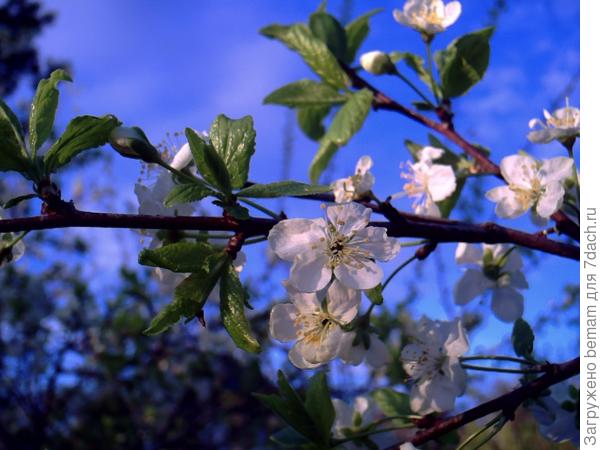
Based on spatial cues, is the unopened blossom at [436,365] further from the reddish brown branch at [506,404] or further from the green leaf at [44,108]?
the green leaf at [44,108]

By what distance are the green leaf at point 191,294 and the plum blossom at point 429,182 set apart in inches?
19.3

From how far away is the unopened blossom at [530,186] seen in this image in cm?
93

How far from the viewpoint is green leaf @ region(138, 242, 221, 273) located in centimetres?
69

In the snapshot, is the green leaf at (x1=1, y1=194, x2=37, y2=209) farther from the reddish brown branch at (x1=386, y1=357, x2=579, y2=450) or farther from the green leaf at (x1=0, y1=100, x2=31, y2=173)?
the reddish brown branch at (x1=386, y1=357, x2=579, y2=450)

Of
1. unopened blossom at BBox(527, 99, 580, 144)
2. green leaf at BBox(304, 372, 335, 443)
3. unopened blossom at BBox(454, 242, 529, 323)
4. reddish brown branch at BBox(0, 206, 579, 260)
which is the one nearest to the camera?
reddish brown branch at BBox(0, 206, 579, 260)

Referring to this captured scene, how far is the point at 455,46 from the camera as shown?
1117 mm

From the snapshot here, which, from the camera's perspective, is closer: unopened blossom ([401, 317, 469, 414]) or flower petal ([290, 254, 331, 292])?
flower petal ([290, 254, 331, 292])

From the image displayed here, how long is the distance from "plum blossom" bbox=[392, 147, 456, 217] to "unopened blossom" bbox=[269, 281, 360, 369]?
1.23 feet

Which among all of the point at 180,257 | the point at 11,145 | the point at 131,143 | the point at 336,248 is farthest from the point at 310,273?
the point at 11,145

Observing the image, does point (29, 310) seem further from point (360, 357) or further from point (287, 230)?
point (287, 230)

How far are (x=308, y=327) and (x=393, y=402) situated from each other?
0.32 meters

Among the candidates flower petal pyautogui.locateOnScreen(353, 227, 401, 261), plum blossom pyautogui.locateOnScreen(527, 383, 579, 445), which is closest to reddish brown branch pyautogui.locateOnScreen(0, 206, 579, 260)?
flower petal pyautogui.locateOnScreen(353, 227, 401, 261)

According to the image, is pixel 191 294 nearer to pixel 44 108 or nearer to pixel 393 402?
pixel 44 108
